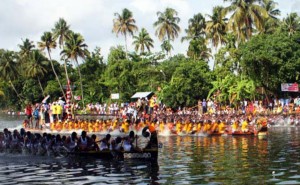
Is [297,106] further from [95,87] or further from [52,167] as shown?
[95,87]

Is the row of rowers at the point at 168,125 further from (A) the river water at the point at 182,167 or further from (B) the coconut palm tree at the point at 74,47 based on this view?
(B) the coconut palm tree at the point at 74,47

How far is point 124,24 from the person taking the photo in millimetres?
81000

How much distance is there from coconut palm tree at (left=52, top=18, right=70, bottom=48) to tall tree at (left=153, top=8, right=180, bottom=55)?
547 inches

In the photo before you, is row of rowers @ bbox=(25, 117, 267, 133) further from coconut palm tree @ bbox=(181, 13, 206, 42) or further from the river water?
coconut palm tree @ bbox=(181, 13, 206, 42)

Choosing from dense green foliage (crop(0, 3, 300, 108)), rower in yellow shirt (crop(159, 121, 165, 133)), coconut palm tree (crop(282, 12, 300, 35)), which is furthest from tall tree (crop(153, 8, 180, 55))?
rower in yellow shirt (crop(159, 121, 165, 133))

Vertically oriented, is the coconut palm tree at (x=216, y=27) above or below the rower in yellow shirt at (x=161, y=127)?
above

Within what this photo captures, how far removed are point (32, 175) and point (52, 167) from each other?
2242 mm

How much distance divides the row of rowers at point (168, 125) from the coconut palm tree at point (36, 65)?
155 feet

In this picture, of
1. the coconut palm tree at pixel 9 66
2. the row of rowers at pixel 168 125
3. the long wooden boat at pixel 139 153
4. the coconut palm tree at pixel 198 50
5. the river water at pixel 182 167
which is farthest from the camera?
the coconut palm tree at pixel 9 66

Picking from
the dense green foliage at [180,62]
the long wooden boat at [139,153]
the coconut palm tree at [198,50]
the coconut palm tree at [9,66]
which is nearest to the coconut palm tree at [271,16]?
the dense green foliage at [180,62]

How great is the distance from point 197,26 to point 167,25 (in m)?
4.89

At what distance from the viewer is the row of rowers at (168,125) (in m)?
32.8

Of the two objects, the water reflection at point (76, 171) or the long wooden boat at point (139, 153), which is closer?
the water reflection at point (76, 171)

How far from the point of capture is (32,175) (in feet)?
61.1
